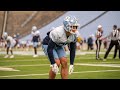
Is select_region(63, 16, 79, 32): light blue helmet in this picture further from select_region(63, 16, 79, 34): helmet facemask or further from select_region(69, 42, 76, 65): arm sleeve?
select_region(69, 42, 76, 65): arm sleeve

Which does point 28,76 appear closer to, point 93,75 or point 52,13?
point 93,75

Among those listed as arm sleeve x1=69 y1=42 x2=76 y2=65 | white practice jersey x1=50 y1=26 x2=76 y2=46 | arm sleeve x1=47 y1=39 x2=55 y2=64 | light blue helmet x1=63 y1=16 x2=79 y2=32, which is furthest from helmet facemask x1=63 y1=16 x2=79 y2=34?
arm sleeve x1=47 y1=39 x2=55 y2=64

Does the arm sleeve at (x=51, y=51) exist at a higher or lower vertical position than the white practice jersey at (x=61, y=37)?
lower

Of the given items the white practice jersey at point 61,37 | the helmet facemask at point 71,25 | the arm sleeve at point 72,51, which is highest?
the helmet facemask at point 71,25

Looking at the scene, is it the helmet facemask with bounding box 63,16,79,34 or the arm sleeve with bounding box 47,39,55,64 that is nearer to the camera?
the helmet facemask with bounding box 63,16,79,34

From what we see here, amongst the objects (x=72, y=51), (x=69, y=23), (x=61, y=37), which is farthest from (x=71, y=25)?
(x=72, y=51)

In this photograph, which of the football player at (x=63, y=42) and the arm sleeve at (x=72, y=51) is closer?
the football player at (x=63, y=42)

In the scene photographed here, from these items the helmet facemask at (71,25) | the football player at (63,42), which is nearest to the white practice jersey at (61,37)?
the football player at (63,42)

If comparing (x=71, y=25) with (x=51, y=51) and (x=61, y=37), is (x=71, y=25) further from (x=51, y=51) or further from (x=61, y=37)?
(x=51, y=51)

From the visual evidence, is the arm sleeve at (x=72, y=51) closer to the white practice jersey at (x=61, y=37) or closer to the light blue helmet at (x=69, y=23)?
the white practice jersey at (x=61, y=37)

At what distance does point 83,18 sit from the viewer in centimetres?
3391

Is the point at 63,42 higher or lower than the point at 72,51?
higher
